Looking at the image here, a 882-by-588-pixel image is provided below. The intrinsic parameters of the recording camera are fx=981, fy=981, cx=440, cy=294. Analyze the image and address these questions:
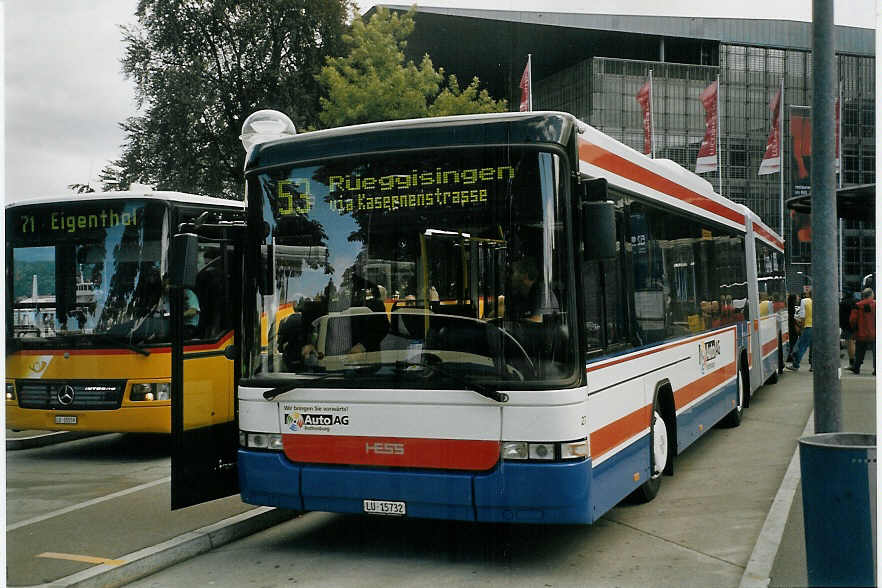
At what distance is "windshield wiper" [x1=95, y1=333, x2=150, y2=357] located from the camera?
10414 mm

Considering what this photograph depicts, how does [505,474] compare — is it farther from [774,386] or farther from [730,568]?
[774,386]

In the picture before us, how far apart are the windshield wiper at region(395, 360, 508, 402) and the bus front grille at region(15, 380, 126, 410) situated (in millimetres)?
5507

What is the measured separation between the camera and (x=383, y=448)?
6.07 metres

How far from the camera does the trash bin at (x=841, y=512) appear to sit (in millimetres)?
4598

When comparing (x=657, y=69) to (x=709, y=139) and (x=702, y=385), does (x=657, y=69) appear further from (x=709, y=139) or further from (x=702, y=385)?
(x=702, y=385)

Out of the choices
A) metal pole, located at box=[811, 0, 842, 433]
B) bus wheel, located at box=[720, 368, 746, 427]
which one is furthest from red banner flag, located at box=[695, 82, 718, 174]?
metal pole, located at box=[811, 0, 842, 433]

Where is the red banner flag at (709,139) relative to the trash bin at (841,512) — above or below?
above

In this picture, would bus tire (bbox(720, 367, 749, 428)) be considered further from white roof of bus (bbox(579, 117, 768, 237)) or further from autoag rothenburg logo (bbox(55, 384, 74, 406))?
autoag rothenburg logo (bbox(55, 384, 74, 406))

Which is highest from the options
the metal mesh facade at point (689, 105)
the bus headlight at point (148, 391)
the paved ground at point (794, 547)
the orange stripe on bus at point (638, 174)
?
the metal mesh facade at point (689, 105)

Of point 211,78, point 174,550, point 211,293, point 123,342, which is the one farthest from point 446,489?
point 211,78

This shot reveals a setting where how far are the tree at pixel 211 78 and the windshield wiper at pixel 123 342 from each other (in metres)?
17.5

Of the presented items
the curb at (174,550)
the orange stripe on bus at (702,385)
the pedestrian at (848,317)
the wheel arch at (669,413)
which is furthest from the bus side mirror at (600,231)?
the pedestrian at (848,317)

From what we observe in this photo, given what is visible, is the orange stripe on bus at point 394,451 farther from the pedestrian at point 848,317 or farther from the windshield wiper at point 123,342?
the pedestrian at point 848,317

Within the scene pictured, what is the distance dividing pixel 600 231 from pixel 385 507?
215 centimetres
